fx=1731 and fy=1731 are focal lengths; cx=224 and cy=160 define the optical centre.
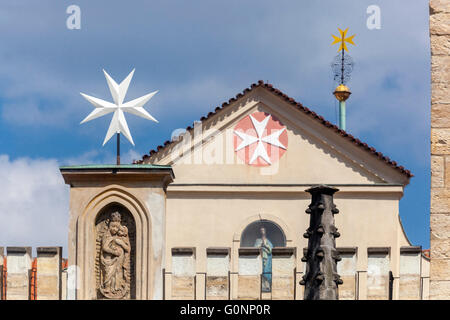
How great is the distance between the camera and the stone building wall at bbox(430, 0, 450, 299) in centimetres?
2783

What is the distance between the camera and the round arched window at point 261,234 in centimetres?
4619

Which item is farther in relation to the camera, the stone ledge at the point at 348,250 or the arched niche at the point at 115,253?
the arched niche at the point at 115,253

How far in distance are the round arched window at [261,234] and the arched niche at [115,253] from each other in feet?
47.4

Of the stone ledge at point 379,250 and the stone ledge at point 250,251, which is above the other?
the stone ledge at point 379,250

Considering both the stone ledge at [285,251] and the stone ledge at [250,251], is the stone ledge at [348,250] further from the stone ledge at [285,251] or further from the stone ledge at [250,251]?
the stone ledge at [250,251]

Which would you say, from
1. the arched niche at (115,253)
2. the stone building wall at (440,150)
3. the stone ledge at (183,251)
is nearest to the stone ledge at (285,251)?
the stone ledge at (183,251)

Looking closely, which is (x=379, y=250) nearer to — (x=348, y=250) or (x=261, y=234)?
(x=348, y=250)

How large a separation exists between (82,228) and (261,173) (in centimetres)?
1602

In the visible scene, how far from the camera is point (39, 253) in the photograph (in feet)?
103

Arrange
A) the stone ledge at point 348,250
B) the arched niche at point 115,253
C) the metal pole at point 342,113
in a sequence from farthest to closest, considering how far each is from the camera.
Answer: the metal pole at point 342,113 < the arched niche at point 115,253 < the stone ledge at point 348,250

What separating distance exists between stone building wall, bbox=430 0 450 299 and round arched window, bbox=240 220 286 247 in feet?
59.8

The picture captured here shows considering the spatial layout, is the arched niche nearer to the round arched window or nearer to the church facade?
the church facade

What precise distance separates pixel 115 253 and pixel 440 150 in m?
6.88
